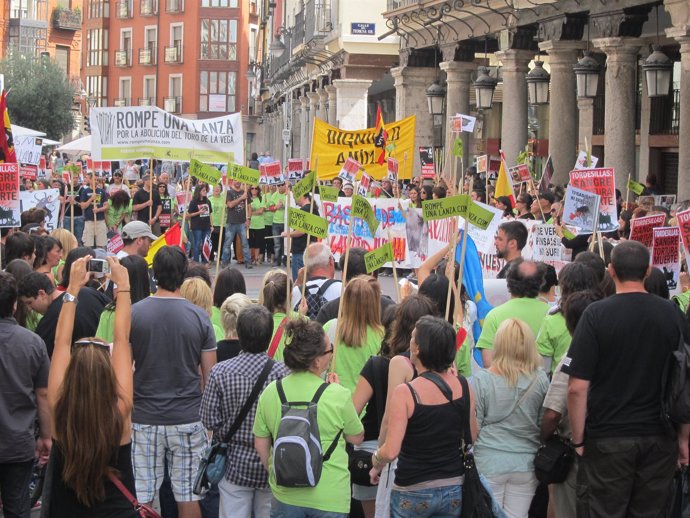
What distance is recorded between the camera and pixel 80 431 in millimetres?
4969

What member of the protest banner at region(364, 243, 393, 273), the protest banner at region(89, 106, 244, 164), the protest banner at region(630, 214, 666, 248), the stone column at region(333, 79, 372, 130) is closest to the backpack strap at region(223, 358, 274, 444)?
the protest banner at region(364, 243, 393, 273)

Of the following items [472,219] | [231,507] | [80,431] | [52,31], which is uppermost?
[52,31]

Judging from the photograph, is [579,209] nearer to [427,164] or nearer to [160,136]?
[160,136]

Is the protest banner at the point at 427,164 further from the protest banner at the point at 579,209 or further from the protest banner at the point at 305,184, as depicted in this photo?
the protest banner at the point at 305,184

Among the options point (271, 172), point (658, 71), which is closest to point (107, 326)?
point (658, 71)

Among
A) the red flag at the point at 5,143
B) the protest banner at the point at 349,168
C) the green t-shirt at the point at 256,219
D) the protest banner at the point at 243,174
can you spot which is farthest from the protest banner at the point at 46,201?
the green t-shirt at the point at 256,219

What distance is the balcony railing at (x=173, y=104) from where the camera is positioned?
86.9 metres

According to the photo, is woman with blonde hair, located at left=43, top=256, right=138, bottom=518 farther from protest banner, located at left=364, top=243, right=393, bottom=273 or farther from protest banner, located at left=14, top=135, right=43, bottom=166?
protest banner, located at left=14, top=135, right=43, bottom=166

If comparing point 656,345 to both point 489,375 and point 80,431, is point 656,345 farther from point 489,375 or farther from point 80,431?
point 80,431

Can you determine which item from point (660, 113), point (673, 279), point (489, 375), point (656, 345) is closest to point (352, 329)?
point (489, 375)

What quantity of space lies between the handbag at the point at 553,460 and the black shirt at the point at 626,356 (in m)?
0.20

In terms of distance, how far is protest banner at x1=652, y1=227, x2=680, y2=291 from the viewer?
939 cm

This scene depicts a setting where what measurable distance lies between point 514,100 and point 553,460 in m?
18.4

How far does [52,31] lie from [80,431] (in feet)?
287
